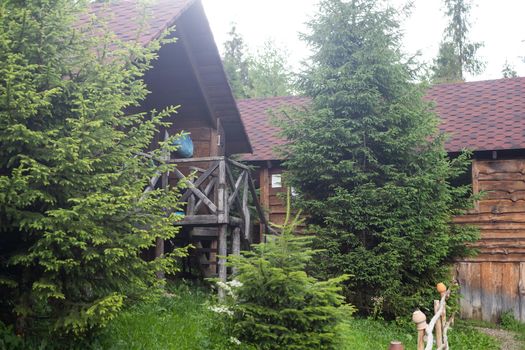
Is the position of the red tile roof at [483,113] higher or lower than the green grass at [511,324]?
higher

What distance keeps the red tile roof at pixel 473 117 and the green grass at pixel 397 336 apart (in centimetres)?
459

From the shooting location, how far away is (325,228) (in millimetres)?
12109

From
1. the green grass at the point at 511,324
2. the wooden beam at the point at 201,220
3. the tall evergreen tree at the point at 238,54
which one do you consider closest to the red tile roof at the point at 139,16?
the wooden beam at the point at 201,220

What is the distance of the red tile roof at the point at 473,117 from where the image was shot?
1474 cm

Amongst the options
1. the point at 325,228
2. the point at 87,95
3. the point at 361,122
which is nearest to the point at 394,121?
the point at 361,122

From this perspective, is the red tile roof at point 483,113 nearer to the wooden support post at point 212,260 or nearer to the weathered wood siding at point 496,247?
the weathered wood siding at point 496,247

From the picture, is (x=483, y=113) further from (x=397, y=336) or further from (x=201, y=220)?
(x=201, y=220)

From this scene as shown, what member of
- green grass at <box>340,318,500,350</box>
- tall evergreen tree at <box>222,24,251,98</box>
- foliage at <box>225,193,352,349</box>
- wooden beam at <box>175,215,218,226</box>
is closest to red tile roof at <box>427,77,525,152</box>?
green grass at <box>340,318,500,350</box>

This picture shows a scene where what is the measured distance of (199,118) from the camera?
13500 millimetres

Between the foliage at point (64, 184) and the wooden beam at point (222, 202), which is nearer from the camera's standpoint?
the foliage at point (64, 184)

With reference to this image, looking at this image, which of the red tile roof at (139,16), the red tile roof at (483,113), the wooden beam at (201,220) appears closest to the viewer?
the red tile roof at (139,16)

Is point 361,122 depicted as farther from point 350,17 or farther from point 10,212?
point 10,212

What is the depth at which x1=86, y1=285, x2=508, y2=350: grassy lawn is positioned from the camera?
22.3ft

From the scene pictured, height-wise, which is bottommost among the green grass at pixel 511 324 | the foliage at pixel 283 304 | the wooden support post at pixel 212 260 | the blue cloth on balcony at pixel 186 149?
the green grass at pixel 511 324
